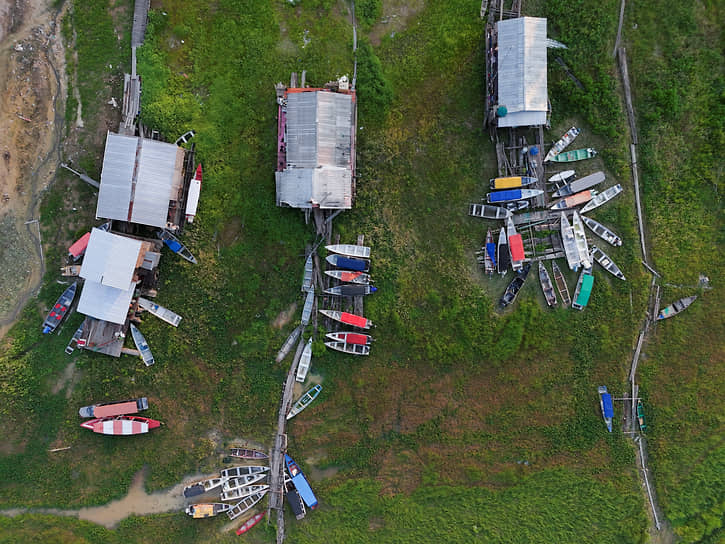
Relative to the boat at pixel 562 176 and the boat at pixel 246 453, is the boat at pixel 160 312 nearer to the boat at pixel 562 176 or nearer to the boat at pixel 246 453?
the boat at pixel 246 453

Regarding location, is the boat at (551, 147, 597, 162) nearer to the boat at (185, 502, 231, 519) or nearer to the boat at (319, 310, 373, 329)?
the boat at (319, 310, 373, 329)

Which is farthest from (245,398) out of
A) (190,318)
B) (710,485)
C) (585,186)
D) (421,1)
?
(710,485)

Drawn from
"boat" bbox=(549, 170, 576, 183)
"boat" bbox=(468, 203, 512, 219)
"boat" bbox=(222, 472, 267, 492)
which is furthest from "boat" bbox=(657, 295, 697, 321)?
"boat" bbox=(222, 472, 267, 492)

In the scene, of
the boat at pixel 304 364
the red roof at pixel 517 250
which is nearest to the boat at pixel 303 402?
the boat at pixel 304 364

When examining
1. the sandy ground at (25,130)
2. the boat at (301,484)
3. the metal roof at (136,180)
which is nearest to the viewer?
the metal roof at (136,180)

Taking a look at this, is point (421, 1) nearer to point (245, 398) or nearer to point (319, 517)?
point (245, 398)
